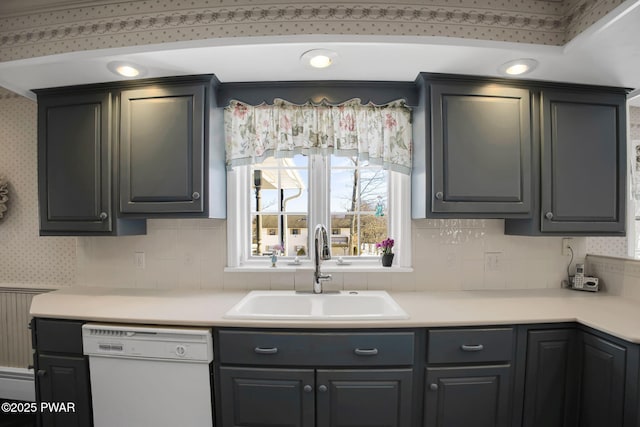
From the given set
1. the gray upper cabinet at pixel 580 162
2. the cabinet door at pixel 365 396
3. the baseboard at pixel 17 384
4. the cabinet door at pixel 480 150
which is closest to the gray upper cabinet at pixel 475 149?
the cabinet door at pixel 480 150

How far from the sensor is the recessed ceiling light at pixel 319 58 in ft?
4.64

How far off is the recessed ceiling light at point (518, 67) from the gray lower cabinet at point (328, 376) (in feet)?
4.85

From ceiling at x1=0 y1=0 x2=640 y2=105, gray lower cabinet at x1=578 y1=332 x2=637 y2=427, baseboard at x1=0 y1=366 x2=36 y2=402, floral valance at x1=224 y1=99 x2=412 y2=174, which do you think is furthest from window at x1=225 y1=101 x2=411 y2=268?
baseboard at x1=0 y1=366 x2=36 y2=402

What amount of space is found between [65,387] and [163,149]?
1348 millimetres

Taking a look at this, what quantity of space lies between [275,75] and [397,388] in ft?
5.88

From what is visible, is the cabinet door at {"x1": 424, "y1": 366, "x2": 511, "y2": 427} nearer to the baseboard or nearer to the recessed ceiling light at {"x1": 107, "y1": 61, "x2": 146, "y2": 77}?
the recessed ceiling light at {"x1": 107, "y1": 61, "x2": 146, "y2": 77}

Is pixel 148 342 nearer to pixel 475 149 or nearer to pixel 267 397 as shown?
pixel 267 397

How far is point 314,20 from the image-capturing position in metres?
1.33

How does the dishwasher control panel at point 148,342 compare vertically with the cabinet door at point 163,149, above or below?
below

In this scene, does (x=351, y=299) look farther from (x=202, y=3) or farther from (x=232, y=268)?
(x=202, y=3)

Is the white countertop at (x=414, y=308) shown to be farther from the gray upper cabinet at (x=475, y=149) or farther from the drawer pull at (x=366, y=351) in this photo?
the gray upper cabinet at (x=475, y=149)

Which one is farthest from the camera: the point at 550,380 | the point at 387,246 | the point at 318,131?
the point at 387,246

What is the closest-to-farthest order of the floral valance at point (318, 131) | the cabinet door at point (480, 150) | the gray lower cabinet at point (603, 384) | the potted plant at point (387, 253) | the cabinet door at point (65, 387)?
the gray lower cabinet at point (603, 384) → the cabinet door at point (65, 387) → the cabinet door at point (480, 150) → the floral valance at point (318, 131) → the potted plant at point (387, 253)

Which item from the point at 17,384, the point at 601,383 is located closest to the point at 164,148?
the point at 17,384
